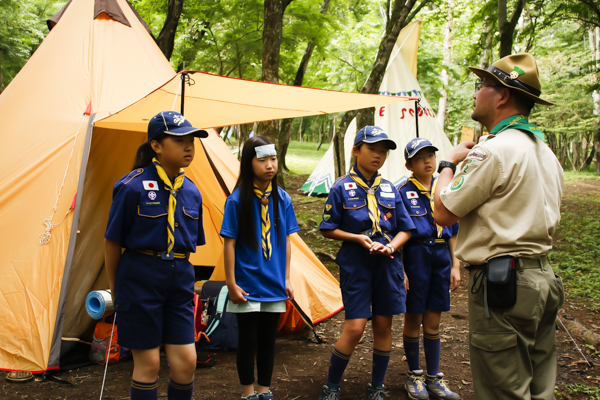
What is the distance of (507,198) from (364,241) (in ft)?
3.52

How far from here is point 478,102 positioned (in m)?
2.18

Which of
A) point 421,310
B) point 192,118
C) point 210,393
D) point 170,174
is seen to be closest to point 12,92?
point 192,118

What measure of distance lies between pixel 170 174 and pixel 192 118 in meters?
1.38

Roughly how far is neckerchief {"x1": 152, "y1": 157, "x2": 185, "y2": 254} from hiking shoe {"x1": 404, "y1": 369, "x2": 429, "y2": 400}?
1.88 meters

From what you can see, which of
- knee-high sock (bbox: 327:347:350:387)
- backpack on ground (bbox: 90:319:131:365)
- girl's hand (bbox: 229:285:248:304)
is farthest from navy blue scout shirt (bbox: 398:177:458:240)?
backpack on ground (bbox: 90:319:131:365)

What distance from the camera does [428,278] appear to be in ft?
10.4

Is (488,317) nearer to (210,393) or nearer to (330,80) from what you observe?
(210,393)

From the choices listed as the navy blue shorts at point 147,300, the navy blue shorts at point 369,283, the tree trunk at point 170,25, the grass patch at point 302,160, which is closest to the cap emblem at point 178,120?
the navy blue shorts at point 147,300

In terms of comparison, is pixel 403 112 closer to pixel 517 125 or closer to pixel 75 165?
pixel 75 165

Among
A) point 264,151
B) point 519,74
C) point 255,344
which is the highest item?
point 519,74

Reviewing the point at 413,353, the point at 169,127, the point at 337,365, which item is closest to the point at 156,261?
the point at 169,127

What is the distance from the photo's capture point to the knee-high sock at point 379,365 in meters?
3.04

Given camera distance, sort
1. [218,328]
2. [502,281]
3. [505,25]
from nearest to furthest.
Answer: [502,281] < [218,328] < [505,25]

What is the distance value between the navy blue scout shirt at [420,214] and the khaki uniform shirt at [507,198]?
3.79 ft
